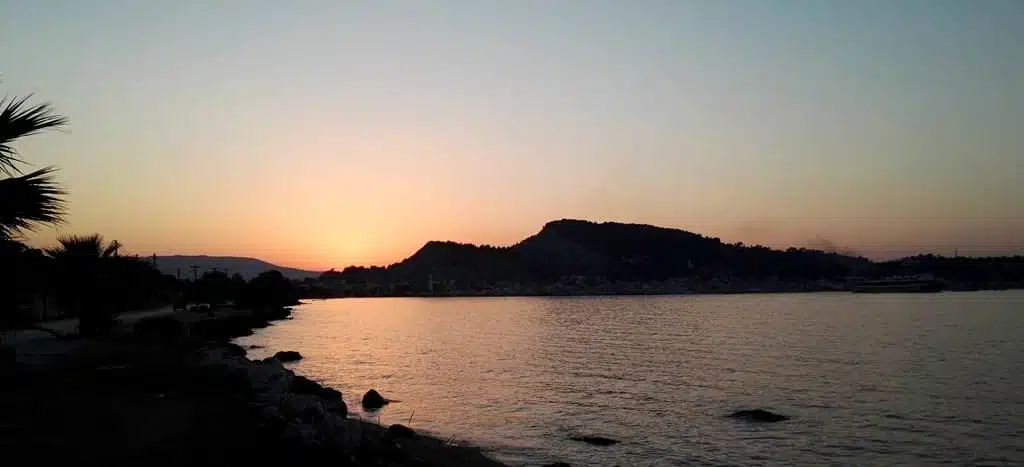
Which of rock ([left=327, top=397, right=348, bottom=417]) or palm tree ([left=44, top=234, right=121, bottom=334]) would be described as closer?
rock ([left=327, top=397, right=348, bottom=417])

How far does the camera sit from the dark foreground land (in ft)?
37.9

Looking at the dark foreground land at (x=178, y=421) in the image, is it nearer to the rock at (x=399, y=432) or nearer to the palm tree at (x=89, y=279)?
the rock at (x=399, y=432)

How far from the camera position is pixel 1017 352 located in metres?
45.3

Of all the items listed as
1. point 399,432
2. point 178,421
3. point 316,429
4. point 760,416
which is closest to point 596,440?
point 399,432

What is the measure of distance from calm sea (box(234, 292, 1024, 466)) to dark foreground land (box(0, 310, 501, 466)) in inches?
162

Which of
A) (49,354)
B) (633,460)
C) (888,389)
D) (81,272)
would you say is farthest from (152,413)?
(888,389)

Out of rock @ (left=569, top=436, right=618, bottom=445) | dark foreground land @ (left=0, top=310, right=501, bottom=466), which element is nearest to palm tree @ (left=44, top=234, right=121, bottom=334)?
dark foreground land @ (left=0, top=310, right=501, bottom=466)

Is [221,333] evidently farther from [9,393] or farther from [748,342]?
[9,393]

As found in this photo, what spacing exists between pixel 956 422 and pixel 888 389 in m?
7.70

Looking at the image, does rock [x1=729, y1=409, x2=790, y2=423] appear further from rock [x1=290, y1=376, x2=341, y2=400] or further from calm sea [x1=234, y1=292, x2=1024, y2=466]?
rock [x1=290, y1=376, x2=341, y2=400]

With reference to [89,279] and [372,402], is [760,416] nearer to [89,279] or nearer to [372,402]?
[372,402]

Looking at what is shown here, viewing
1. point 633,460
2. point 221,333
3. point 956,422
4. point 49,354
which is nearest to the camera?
point 633,460

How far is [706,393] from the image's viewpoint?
1197 inches

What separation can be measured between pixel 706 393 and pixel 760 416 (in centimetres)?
644
